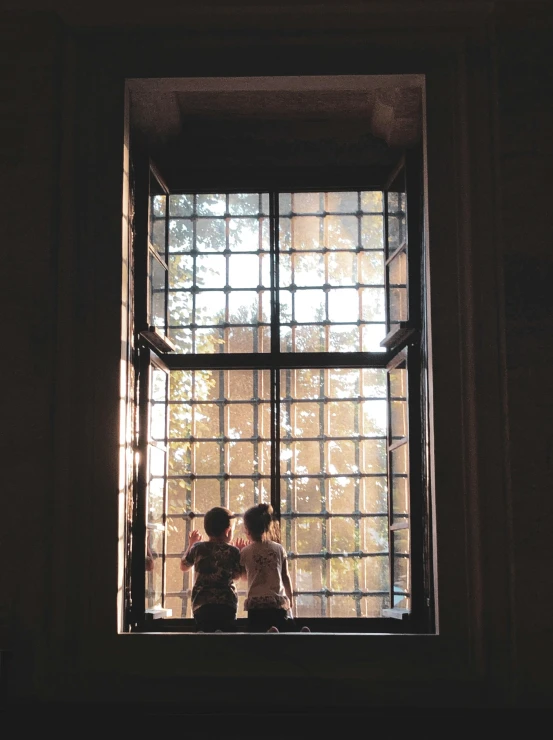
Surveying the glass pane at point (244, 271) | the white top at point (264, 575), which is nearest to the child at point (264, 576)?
the white top at point (264, 575)

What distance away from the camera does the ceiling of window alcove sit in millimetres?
6129

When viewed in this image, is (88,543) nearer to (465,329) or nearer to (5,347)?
(5,347)

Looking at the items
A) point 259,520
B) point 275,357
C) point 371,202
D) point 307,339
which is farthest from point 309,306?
point 259,520

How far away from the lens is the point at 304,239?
6703mm

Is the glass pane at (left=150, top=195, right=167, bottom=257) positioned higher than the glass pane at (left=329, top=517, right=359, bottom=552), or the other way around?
the glass pane at (left=150, top=195, right=167, bottom=257)

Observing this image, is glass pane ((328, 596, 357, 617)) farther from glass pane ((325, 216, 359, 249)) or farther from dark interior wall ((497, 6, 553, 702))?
glass pane ((325, 216, 359, 249))

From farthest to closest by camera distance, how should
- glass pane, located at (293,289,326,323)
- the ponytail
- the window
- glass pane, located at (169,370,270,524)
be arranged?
glass pane, located at (293,289,326,323) < glass pane, located at (169,370,270,524) < the window < the ponytail

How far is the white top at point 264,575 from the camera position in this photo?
18.1 ft

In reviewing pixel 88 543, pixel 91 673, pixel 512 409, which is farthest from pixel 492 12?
pixel 91 673

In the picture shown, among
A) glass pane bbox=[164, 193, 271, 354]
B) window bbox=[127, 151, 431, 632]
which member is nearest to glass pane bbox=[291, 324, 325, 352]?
window bbox=[127, 151, 431, 632]

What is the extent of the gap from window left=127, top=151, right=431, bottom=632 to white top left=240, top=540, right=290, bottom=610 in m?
0.61

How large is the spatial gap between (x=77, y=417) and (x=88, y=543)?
2.03 ft

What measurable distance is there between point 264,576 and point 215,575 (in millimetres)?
283

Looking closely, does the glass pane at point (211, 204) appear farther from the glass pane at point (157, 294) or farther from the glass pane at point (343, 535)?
the glass pane at point (343, 535)
